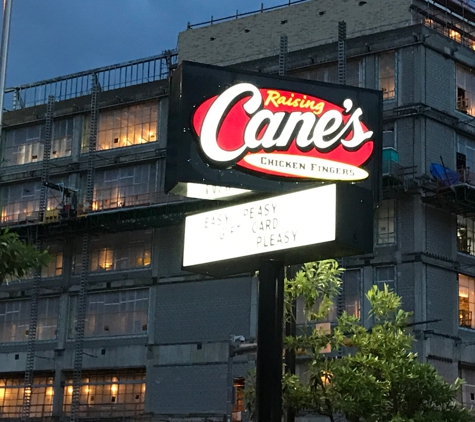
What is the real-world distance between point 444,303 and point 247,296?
11236 mm

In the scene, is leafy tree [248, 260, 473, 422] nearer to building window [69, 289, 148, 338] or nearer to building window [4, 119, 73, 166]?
building window [69, 289, 148, 338]

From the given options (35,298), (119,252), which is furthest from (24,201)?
(119,252)

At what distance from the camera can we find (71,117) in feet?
232

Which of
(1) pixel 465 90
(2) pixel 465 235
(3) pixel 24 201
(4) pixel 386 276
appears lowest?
(4) pixel 386 276

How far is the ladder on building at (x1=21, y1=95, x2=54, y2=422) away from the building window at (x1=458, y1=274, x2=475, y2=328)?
84.5 ft

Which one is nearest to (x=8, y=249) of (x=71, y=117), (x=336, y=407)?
(x=336, y=407)

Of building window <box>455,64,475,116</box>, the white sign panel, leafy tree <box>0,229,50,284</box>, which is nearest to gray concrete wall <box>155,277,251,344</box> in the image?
building window <box>455,64,475,116</box>

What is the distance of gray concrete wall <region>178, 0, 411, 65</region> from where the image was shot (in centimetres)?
6191

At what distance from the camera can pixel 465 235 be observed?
2274 inches

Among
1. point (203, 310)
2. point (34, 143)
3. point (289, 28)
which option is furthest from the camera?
point (34, 143)

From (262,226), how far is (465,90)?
144ft

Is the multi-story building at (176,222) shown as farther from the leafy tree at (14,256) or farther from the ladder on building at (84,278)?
the leafy tree at (14,256)

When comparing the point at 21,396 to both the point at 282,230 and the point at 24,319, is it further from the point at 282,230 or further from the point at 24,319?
the point at 282,230

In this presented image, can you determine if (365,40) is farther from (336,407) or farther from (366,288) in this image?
(336,407)
